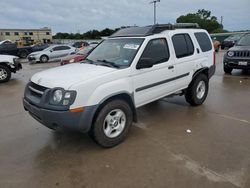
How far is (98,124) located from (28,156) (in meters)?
1.22

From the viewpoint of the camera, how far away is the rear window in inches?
226

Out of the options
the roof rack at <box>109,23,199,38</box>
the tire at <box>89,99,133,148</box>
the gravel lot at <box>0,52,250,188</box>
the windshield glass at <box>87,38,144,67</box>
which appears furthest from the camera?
the roof rack at <box>109,23,199,38</box>

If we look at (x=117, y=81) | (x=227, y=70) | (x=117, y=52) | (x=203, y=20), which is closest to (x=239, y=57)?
(x=227, y=70)

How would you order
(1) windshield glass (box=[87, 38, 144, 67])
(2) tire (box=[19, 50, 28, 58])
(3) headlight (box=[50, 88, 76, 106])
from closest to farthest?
(3) headlight (box=[50, 88, 76, 106]) → (1) windshield glass (box=[87, 38, 144, 67]) → (2) tire (box=[19, 50, 28, 58])

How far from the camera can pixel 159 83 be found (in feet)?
15.0

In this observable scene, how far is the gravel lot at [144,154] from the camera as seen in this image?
3.05 m

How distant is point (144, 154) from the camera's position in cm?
366

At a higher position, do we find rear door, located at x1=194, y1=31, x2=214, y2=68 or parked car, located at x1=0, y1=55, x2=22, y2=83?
rear door, located at x1=194, y1=31, x2=214, y2=68

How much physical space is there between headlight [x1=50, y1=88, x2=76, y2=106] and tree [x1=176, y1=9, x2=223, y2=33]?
3116 inches

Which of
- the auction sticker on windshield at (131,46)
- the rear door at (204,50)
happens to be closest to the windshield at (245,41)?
the rear door at (204,50)

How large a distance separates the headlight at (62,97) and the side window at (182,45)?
2587 millimetres

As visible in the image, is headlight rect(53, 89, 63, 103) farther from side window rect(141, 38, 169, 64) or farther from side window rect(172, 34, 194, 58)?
side window rect(172, 34, 194, 58)

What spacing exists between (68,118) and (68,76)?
71 centimetres

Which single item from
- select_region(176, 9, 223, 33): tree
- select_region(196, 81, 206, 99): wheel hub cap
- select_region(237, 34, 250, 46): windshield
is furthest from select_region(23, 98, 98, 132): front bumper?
select_region(176, 9, 223, 33): tree
